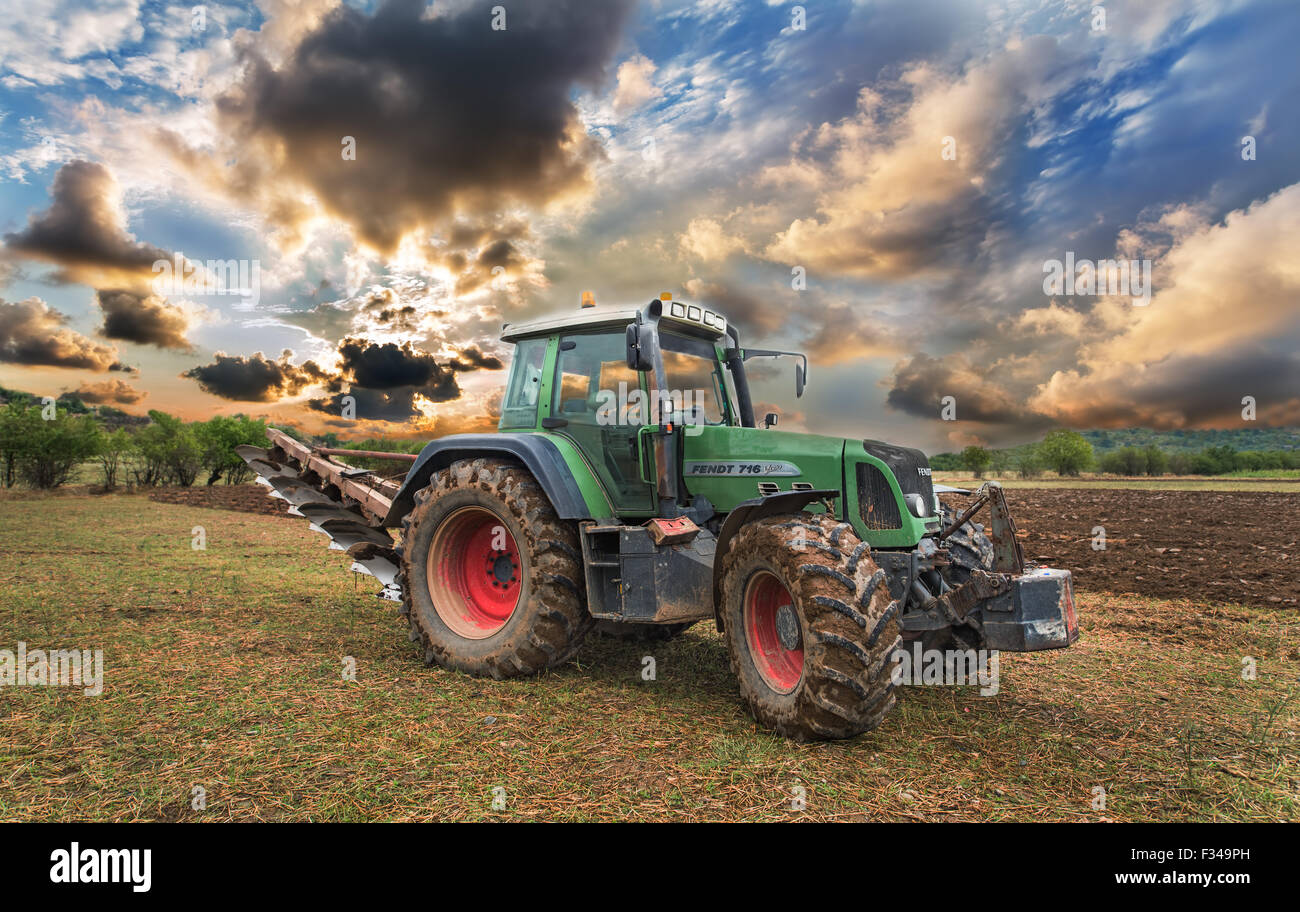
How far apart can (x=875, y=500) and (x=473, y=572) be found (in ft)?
11.4

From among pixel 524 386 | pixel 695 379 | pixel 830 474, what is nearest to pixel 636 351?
pixel 695 379

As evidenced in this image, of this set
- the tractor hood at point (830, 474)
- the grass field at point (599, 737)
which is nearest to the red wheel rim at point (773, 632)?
the grass field at point (599, 737)

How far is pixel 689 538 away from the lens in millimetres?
5215

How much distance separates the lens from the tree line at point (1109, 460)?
63625 millimetres

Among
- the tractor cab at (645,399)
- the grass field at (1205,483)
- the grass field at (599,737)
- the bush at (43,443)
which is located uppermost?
the bush at (43,443)

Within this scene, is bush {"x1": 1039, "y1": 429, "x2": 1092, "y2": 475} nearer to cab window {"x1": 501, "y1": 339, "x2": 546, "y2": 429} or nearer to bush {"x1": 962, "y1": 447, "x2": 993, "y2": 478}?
bush {"x1": 962, "y1": 447, "x2": 993, "y2": 478}

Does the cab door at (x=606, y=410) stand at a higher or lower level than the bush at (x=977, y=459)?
lower

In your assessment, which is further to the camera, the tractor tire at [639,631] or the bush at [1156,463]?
the bush at [1156,463]

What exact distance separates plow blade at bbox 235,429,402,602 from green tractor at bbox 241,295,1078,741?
8cm

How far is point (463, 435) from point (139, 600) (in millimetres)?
5045

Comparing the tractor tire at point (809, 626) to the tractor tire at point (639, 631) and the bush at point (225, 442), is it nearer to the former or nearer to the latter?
the tractor tire at point (639, 631)

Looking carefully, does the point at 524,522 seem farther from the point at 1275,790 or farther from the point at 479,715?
the point at 1275,790

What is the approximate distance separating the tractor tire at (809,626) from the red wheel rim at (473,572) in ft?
7.28
